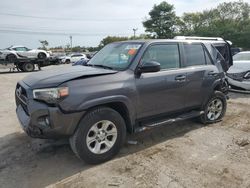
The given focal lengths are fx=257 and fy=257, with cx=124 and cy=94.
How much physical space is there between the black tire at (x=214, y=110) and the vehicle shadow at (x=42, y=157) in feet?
1.55

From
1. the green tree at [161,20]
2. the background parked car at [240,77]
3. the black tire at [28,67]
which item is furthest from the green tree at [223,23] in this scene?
the background parked car at [240,77]

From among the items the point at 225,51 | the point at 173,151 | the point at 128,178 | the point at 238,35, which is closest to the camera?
the point at 128,178

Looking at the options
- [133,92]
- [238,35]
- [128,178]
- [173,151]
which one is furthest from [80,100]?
[238,35]

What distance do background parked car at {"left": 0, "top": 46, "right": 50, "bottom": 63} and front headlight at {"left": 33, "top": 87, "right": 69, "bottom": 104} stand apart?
64.1 ft

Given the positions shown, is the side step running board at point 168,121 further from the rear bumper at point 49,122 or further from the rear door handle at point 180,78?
the rear bumper at point 49,122

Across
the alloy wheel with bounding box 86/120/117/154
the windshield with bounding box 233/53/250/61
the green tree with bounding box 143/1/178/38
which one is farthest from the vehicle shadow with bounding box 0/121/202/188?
the green tree with bounding box 143/1/178/38

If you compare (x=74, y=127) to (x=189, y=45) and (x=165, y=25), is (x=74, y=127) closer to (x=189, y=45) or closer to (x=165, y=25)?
(x=189, y=45)

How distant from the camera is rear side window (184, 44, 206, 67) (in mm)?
4875

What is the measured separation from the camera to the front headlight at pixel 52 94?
10.9 ft

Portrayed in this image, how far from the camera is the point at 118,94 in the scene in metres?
3.74

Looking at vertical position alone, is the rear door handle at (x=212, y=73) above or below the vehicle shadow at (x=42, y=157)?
above

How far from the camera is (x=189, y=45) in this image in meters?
4.96

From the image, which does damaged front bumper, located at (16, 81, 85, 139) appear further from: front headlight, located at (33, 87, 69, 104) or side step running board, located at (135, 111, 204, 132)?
side step running board, located at (135, 111, 204, 132)

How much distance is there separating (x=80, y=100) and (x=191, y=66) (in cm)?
245
